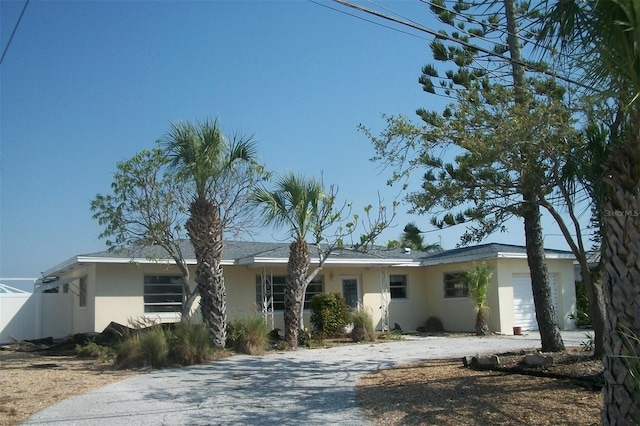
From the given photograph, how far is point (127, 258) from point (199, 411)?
41.3 ft

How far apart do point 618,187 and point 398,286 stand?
66.2ft

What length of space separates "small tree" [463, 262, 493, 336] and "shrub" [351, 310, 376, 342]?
4.13m

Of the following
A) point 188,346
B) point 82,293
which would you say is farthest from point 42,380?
point 82,293

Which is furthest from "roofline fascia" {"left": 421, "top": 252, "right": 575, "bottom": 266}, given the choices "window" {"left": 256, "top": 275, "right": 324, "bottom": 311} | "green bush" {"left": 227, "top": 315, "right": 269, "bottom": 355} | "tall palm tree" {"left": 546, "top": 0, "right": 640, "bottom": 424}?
"tall palm tree" {"left": 546, "top": 0, "right": 640, "bottom": 424}

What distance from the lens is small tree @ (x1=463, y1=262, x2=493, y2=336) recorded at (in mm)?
21531

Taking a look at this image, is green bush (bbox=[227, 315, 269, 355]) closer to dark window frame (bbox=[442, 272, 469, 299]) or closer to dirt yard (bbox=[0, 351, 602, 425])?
dirt yard (bbox=[0, 351, 602, 425])

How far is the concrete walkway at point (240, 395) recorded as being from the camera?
8422 millimetres

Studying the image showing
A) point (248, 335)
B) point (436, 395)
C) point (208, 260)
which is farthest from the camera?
point (208, 260)

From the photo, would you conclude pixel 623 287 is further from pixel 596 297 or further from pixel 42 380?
pixel 42 380

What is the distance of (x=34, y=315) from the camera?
2400cm

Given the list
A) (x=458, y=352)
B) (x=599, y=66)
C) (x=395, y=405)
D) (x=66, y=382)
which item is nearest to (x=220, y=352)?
(x=66, y=382)

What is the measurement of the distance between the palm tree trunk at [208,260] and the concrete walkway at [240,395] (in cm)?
139

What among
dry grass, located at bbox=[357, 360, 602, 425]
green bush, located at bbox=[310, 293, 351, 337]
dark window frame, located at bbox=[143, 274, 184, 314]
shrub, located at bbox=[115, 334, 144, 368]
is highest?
dark window frame, located at bbox=[143, 274, 184, 314]

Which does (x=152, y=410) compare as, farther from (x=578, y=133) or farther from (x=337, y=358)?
(x=578, y=133)
